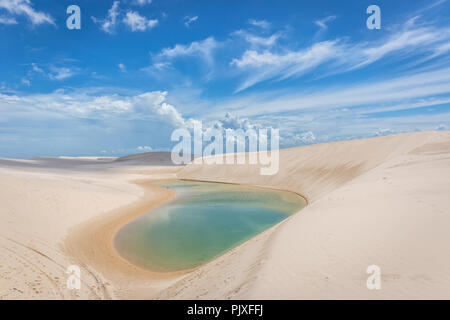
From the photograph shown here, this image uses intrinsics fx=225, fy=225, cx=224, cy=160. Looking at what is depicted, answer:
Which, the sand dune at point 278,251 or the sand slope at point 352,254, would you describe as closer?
the sand slope at point 352,254

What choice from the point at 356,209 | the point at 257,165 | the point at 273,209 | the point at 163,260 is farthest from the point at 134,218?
the point at 257,165

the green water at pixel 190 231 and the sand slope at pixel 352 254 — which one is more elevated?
the sand slope at pixel 352 254

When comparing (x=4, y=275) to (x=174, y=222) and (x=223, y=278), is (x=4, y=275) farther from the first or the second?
(x=174, y=222)

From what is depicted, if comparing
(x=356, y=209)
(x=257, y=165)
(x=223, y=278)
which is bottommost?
(x=223, y=278)
